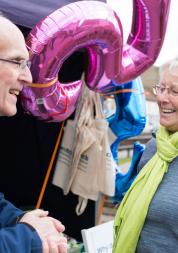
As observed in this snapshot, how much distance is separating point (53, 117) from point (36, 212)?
90 centimetres

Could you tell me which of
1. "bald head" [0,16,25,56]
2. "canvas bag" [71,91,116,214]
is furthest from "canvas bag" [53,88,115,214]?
"bald head" [0,16,25,56]

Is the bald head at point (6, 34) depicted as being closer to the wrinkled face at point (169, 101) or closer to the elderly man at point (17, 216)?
the elderly man at point (17, 216)

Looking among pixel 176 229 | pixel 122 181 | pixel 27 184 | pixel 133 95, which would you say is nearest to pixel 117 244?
pixel 176 229

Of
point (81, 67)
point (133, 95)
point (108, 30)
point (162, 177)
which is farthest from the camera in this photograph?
point (81, 67)

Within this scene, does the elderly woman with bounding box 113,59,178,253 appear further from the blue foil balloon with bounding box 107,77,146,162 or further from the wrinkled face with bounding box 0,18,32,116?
the wrinkled face with bounding box 0,18,32,116

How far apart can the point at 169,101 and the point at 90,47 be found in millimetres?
553

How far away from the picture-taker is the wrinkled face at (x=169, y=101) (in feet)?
5.20

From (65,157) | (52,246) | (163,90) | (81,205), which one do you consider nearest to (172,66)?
(163,90)

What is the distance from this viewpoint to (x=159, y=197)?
1.51 m

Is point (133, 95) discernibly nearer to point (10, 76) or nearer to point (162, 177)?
point (162, 177)

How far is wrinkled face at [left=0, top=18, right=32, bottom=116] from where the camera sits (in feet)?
3.21

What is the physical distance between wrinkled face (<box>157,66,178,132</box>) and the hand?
818mm

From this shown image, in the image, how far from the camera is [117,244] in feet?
5.40

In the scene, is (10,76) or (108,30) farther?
(108,30)
